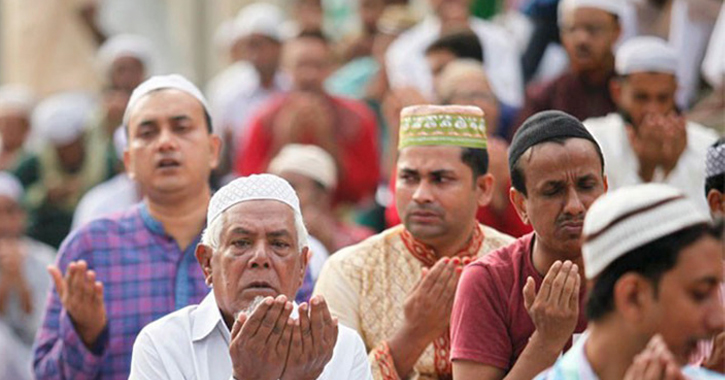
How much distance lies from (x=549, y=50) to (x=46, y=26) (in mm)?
6280

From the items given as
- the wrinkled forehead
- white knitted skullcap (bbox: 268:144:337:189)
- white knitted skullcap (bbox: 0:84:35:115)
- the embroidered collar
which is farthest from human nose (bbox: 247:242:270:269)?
white knitted skullcap (bbox: 0:84:35:115)

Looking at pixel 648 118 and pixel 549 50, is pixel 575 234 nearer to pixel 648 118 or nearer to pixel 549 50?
pixel 648 118

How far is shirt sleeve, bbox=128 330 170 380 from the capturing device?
607 centimetres

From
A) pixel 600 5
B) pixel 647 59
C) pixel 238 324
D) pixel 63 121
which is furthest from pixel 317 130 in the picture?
pixel 238 324

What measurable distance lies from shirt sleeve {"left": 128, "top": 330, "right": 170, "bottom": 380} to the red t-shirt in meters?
1.03

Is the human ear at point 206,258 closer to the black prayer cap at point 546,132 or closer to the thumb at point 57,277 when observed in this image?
the black prayer cap at point 546,132

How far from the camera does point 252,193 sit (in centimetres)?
622

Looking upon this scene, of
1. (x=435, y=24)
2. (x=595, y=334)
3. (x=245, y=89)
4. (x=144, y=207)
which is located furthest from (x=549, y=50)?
(x=595, y=334)

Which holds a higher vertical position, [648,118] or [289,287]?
[648,118]

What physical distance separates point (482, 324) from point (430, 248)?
116 centimetres

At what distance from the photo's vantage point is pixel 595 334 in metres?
4.85

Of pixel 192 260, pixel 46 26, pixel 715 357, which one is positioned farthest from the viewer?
pixel 46 26

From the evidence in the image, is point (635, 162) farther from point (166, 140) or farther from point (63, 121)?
point (63, 121)

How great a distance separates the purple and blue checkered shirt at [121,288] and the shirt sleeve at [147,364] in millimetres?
1395
